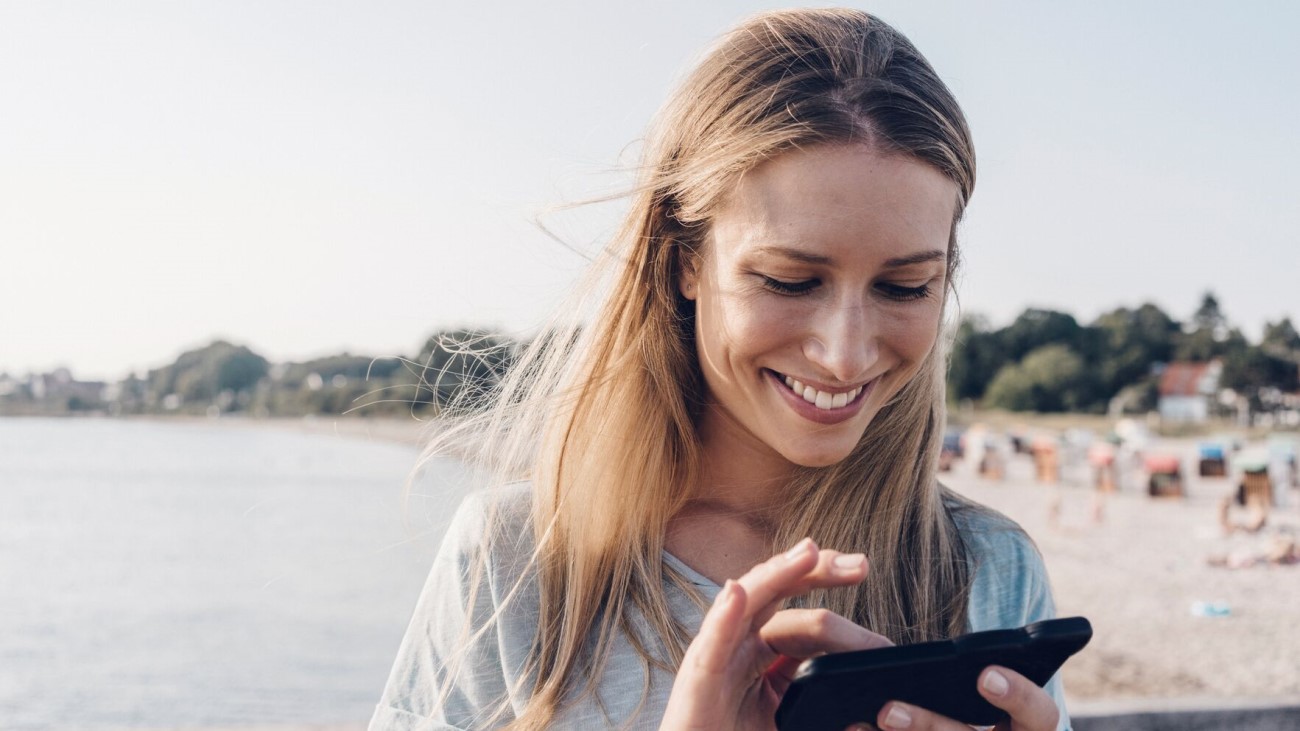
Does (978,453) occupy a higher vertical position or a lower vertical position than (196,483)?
higher

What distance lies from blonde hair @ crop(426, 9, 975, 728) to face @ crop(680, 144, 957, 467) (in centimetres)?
6

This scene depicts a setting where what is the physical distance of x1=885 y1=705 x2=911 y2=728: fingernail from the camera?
1.32 meters

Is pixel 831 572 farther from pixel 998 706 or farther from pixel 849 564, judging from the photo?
pixel 998 706

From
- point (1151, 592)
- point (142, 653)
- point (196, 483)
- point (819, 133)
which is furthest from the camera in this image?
point (196, 483)

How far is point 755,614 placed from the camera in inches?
50.4

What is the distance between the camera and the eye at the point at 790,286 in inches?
67.5

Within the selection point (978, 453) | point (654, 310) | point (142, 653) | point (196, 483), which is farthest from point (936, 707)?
point (196, 483)

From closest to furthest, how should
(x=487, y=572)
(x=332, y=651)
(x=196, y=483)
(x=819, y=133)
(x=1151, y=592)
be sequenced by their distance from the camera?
(x=819, y=133), (x=487, y=572), (x=1151, y=592), (x=332, y=651), (x=196, y=483)

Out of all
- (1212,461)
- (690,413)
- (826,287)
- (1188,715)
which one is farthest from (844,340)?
(1212,461)

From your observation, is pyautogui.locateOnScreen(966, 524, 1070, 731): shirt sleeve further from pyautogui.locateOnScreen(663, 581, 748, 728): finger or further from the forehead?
pyautogui.locateOnScreen(663, 581, 748, 728): finger

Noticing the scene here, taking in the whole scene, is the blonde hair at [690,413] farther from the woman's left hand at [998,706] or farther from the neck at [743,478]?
the woman's left hand at [998,706]

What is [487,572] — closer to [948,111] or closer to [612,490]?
[612,490]

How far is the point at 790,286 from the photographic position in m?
1.72

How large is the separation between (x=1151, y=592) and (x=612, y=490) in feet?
50.5
